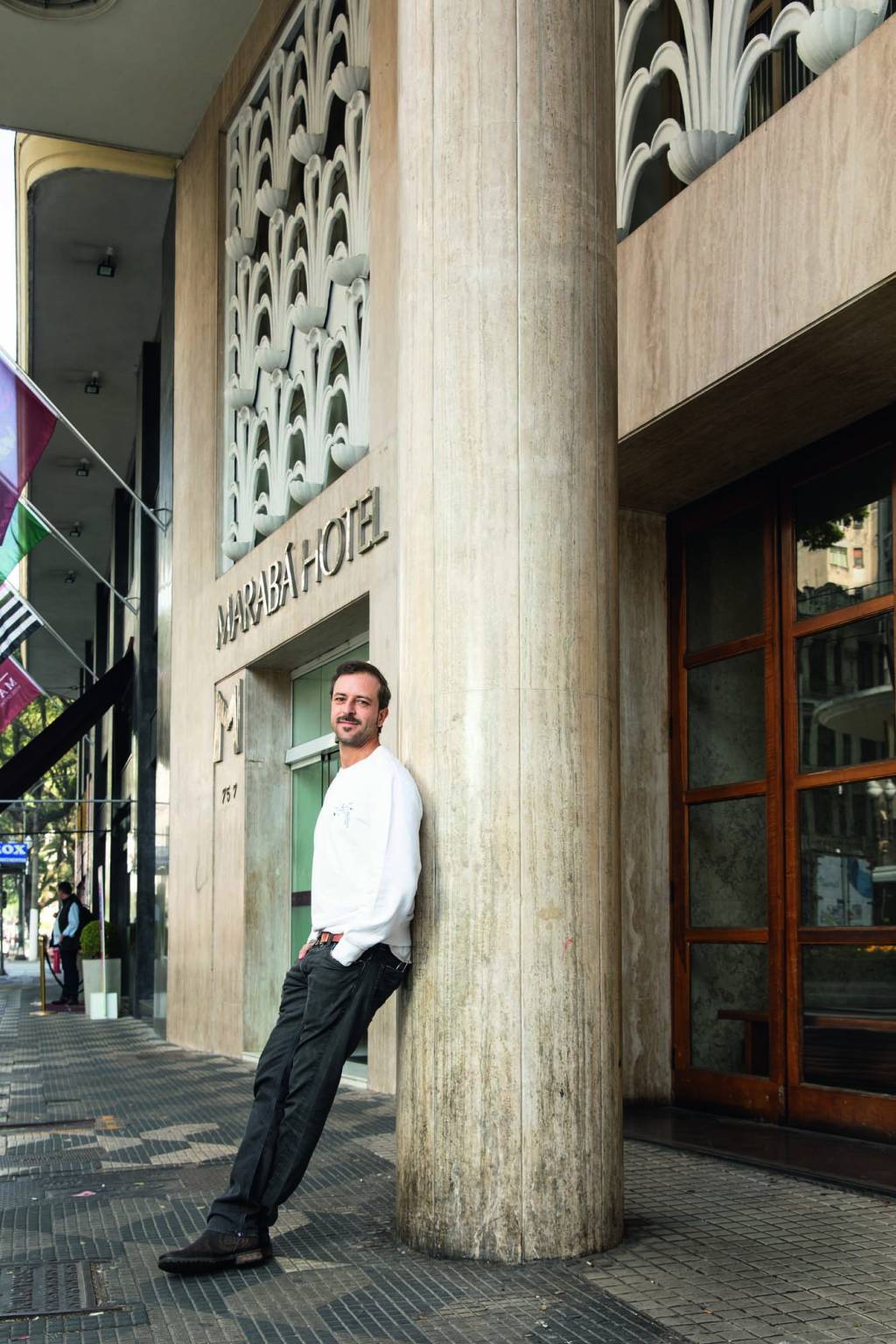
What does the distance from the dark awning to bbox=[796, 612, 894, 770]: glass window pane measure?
1375cm

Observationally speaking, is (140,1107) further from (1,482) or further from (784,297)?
(1,482)

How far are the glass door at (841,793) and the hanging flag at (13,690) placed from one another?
16125 millimetres

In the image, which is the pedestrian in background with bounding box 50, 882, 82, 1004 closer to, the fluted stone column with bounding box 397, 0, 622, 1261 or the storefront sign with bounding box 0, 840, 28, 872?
the storefront sign with bounding box 0, 840, 28, 872

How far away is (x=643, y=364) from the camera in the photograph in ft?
22.2

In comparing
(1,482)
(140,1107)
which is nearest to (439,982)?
(140,1107)

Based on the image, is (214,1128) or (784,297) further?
(214,1128)

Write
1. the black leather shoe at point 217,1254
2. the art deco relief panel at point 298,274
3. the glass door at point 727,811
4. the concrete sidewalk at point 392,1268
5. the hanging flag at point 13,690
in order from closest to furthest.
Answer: the concrete sidewalk at point 392,1268, the black leather shoe at point 217,1254, the glass door at point 727,811, the art deco relief panel at point 298,274, the hanging flag at point 13,690

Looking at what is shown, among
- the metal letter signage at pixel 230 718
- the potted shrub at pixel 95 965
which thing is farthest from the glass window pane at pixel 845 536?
the potted shrub at pixel 95 965

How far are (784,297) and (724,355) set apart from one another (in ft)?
1.48

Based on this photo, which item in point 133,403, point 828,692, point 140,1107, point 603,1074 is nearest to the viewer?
point 603,1074

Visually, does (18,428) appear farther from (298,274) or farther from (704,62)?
(704,62)

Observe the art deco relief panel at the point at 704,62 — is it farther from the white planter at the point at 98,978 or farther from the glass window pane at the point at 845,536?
the white planter at the point at 98,978

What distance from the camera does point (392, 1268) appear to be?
14.5 ft

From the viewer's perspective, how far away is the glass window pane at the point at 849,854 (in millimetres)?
6125
